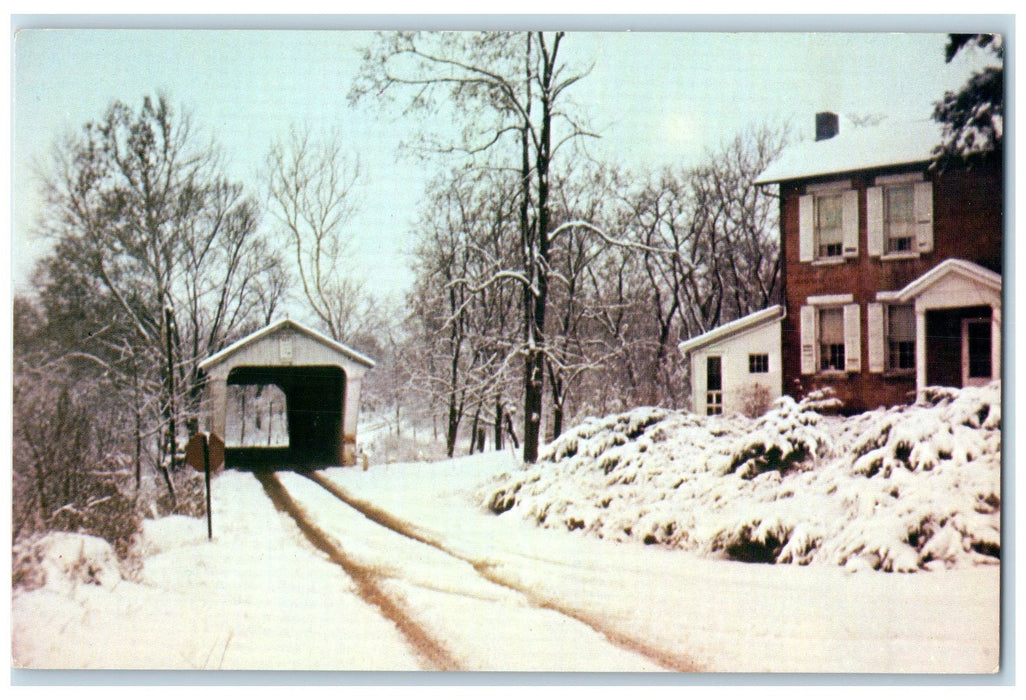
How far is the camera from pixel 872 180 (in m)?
3.76

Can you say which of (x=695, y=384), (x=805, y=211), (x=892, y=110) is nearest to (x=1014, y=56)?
(x=892, y=110)

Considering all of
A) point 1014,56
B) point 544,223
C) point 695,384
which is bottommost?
point 695,384

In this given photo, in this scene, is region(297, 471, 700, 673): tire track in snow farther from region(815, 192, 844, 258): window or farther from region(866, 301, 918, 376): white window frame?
region(815, 192, 844, 258): window

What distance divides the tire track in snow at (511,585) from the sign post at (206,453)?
0.42 m

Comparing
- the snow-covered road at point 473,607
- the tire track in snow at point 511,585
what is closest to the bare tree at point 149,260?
the snow-covered road at point 473,607

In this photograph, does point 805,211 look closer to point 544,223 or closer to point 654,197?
point 654,197

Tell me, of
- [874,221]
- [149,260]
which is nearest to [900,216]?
[874,221]

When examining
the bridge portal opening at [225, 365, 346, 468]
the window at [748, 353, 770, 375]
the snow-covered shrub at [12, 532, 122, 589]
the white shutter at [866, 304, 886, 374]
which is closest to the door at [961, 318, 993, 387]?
the white shutter at [866, 304, 886, 374]

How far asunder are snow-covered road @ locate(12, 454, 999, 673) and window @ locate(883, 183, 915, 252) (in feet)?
5.22

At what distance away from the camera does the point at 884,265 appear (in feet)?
12.3

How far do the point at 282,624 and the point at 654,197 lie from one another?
2814mm

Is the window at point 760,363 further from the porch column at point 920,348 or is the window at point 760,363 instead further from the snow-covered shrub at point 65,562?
the snow-covered shrub at point 65,562

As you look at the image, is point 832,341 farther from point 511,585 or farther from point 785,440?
point 511,585

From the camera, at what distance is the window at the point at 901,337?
12.1 ft
